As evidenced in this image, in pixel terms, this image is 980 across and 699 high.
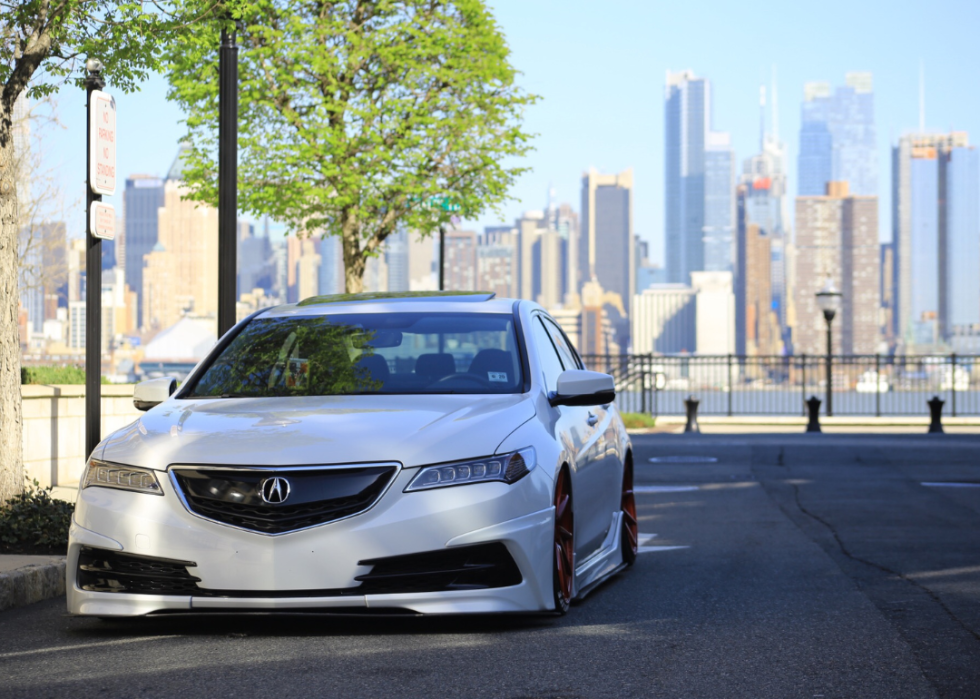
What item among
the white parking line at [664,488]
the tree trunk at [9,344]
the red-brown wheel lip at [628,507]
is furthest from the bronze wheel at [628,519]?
the white parking line at [664,488]

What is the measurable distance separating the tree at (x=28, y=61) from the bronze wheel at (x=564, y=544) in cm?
437

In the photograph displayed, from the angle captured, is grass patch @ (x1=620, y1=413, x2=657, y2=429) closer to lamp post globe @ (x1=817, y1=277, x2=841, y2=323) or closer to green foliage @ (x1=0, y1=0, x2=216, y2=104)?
lamp post globe @ (x1=817, y1=277, x2=841, y2=323)

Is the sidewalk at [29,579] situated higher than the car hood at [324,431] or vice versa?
the car hood at [324,431]

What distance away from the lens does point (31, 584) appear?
6.93m

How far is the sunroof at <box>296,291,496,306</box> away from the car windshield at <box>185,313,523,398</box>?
29 centimetres

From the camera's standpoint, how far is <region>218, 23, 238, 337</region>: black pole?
34.0ft

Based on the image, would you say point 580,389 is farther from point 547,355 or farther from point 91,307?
point 91,307

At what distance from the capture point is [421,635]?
5.68 m

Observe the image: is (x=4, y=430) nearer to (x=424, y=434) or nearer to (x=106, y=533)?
(x=106, y=533)

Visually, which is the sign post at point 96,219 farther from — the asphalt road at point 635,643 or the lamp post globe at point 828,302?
the lamp post globe at point 828,302

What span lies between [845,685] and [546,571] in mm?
1420

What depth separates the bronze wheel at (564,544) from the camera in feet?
19.4

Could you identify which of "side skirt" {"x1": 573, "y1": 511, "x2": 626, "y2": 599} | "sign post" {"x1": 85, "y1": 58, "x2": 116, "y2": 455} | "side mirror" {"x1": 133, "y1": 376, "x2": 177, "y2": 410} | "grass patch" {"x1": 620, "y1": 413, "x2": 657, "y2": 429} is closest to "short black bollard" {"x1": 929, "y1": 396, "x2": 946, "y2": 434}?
"grass patch" {"x1": 620, "y1": 413, "x2": 657, "y2": 429}

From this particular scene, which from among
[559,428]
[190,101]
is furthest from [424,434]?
[190,101]
